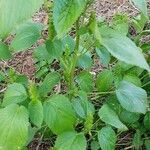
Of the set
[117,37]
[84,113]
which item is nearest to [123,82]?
[84,113]

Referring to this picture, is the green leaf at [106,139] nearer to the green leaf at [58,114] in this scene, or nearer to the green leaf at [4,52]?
the green leaf at [58,114]

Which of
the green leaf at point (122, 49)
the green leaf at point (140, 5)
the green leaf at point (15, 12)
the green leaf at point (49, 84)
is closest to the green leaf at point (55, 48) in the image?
the green leaf at point (49, 84)

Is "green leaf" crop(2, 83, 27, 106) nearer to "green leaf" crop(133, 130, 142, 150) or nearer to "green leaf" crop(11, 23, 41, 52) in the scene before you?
"green leaf" crop(11, 23, 41, 52)

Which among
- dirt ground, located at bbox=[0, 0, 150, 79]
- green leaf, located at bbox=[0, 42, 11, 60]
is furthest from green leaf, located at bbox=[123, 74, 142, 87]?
dirt ground, located at bbox=[0, 0, 150, 79]

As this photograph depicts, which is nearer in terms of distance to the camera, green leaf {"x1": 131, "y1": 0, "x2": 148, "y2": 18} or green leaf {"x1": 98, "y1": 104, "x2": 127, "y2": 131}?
green leaf {"x1": 131, "y1": 0, "x2": 148, "y2": 18}

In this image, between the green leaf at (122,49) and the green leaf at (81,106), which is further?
the green leaf at (81,106)

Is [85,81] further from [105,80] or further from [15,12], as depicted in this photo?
Answer: [15,12]
